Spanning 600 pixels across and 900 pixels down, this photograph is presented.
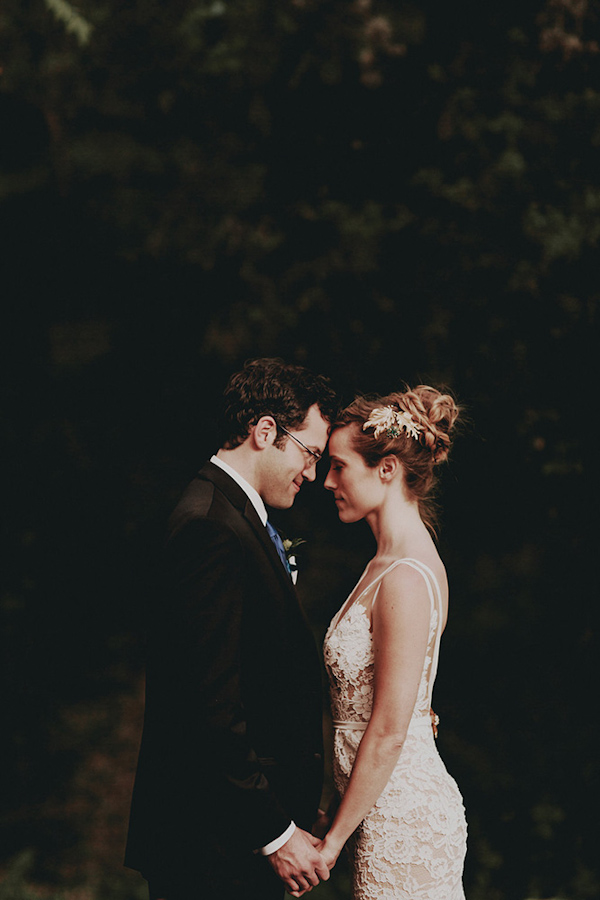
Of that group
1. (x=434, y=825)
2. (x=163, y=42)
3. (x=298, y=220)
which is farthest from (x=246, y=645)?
(x=163, y=42)

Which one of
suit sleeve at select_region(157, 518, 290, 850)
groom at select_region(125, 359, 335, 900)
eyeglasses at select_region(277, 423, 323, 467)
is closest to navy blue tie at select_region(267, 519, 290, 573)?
groom at select_region(125, 359, 335, 900)

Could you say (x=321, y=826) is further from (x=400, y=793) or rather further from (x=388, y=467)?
(x=388, y=467)

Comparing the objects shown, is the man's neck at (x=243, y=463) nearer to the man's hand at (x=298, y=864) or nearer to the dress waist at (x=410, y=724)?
the dress waist at (x=410, y=724)

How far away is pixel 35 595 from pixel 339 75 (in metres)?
4.34

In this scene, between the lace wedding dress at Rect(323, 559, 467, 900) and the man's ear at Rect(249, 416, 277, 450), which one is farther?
the man's ear at Rect(249, 416, 277, 450)

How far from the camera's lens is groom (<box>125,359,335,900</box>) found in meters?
2.25

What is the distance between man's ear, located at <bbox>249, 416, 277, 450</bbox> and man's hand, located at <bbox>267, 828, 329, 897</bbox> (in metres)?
1.14

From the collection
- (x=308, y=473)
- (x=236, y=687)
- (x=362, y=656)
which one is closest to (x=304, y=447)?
(x=308, y=473)

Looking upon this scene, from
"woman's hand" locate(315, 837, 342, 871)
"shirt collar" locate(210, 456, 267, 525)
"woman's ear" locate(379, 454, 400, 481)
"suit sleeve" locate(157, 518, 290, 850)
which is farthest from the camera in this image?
"woman's ear" locate(379, 454, 400, 481)

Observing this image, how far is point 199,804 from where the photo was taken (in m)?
2.32

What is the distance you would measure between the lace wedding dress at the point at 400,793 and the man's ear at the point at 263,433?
55 centimetres

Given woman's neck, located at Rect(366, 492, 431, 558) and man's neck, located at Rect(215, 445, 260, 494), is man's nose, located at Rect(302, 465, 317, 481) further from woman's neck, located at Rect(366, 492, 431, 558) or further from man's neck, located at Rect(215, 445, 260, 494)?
woman's neck, located at Rect(366, 492, 431, 558)

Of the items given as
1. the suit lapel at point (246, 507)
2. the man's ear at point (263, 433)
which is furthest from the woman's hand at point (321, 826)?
the man's ear at point (263, 433)

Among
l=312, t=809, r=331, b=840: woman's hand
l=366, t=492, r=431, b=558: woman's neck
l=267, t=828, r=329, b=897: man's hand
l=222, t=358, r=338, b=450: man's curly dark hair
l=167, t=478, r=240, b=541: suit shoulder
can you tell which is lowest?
l=267, t=828, r=329, b=897: man's hand
